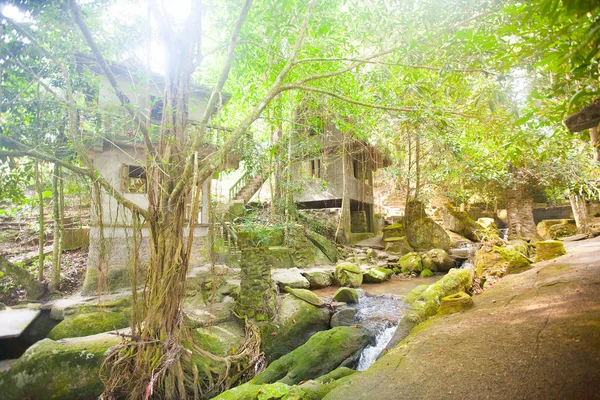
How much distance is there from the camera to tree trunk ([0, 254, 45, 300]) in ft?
23.8

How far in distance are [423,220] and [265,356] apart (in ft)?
38.2

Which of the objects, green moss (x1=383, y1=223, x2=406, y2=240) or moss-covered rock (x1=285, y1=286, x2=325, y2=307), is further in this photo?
green moss (x1=383, y1=223, x2=406, y2=240)

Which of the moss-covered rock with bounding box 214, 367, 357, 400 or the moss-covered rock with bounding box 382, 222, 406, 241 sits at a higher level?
the moss-covered rock with bounding box 382, 222, 406, 241

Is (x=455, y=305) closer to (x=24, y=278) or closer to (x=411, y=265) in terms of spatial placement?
(x=411, y=265)

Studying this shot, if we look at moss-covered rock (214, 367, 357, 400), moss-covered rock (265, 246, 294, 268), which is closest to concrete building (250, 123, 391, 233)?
moss-covered rock (265, 246, 294, 268)

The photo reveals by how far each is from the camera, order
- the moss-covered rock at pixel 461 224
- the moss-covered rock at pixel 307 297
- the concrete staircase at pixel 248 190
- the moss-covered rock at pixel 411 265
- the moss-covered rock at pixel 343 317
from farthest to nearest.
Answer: the moss-covered rock at pixel 461 224 → the concrete staircase at pixel 248 190 → the moss-covered rock at pixel 411 265 → the moss-covered rock at pixel 307 297 → the moss-covered rock at pixel 343 317

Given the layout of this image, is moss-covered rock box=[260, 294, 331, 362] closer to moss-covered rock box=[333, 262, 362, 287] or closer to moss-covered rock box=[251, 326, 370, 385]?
moss-covered rock box=[251, 326, 370, 385]

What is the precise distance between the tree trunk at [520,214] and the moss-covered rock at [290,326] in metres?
12.2

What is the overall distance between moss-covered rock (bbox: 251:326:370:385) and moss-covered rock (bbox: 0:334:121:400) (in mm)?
2382

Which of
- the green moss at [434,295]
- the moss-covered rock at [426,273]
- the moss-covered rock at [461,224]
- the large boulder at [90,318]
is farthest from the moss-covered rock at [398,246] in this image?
the large boulder at [90,318]

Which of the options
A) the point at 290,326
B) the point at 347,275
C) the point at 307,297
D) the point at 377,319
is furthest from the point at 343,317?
the point at 347,275

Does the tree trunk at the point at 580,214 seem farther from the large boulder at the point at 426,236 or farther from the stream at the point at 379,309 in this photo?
the stream at the point at 379,309

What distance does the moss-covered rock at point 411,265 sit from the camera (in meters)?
11.9

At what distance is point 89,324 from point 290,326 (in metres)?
3.88
